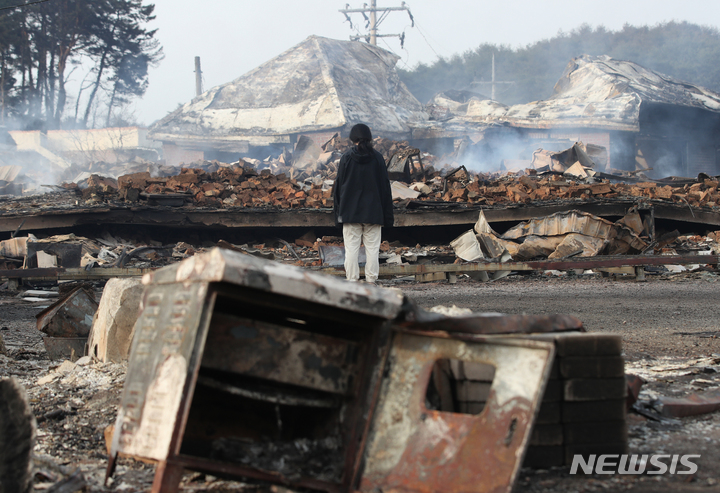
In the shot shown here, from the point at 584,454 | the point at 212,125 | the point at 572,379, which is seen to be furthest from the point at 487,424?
the point at 212,125

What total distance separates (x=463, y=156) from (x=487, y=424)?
23962 millimetres

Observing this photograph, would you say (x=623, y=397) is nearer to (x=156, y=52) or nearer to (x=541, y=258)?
(x=541, y=258)

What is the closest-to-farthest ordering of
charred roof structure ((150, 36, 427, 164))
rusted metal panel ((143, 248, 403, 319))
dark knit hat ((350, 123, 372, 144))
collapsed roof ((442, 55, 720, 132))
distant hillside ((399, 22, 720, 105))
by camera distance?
rusted metal panel ((143, 248, 403, 319)), dark knit hat ((350, 123, 372, 144)), collapsed roof ((442, 55, 720, 132)), charred roof structure ((150, 36, 427, 164)), distant hillside ((399, 22, 720, 105))

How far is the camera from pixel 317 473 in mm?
2135

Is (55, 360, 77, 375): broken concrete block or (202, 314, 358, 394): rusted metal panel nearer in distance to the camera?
(202, 314, 358, 394): rusted metal panel

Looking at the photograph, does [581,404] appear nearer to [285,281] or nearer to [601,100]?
[285,281]

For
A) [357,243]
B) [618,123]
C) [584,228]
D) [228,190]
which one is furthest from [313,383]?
[618,123]

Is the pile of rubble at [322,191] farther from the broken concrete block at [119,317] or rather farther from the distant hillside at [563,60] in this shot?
the distant hillside at [563,60]

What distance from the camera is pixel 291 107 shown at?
27.0 meters

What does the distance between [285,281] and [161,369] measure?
602 mm

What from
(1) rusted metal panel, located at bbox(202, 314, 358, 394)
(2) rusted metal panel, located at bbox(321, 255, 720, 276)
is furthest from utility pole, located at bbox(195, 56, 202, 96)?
(1) rusted metal panel, located at bbox(202, 314, 358, 394)

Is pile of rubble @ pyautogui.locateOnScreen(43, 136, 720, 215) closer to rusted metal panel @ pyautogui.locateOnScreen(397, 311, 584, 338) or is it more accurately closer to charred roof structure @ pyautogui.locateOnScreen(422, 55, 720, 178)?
rusted metal panel @ pyautogui.locateOnScreen(397, 311, 584, 338)

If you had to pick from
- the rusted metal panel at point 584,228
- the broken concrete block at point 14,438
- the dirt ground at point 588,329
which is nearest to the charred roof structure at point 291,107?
the rusted metal panel at point 584,228

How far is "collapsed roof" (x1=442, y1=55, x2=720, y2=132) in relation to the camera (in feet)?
77.5
